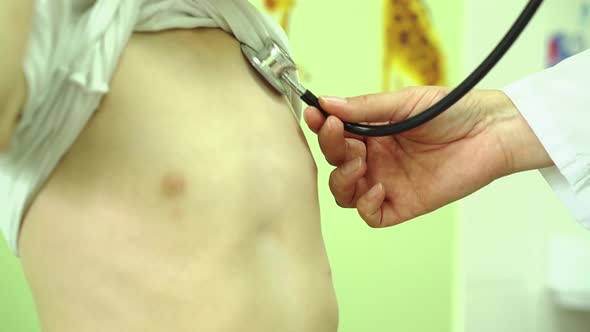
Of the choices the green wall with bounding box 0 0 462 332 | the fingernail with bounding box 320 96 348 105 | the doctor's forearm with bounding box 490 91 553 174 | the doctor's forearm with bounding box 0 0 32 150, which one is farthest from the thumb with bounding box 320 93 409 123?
the green wall with bounding box 0 0 462 332

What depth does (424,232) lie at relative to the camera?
4.51 feet

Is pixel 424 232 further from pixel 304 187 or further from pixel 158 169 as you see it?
pixel 158 169

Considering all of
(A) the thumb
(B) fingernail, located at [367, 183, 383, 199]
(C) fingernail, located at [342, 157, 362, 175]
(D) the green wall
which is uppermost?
(A) the thumb

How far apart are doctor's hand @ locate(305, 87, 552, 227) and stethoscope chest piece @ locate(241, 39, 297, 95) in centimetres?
18

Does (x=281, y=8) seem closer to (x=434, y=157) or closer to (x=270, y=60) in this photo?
(x=434, y=157)

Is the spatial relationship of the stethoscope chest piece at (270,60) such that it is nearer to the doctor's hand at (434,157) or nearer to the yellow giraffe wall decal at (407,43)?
the doctor's hand at (434,157)

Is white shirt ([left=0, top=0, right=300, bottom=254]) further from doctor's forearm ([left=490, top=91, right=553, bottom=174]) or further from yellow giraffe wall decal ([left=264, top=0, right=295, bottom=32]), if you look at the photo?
yellow giraffe wall decal ([left=264, top=0, right=295, bottom=32])

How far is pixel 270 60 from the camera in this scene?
0.60 meters

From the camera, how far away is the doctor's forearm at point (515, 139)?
797 millimetres

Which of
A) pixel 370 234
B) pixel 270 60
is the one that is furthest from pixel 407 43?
pixel 270 60

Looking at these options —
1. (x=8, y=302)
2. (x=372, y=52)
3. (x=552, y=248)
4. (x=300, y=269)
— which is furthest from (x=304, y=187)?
(x=552, y=248)

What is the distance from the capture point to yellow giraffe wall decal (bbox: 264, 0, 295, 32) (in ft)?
4.22

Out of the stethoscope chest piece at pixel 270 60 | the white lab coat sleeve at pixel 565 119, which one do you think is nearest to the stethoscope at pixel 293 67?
the stethoscope chest piece at pixel 270 60

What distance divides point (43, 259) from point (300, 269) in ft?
0.77
